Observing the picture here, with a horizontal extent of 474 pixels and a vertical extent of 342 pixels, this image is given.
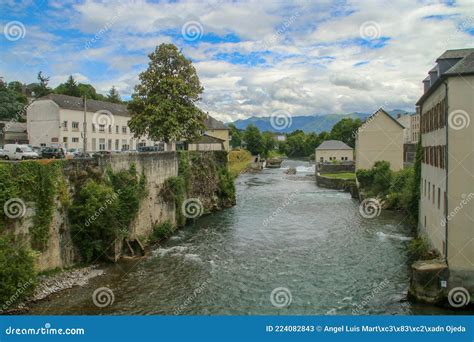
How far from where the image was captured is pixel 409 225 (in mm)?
38281

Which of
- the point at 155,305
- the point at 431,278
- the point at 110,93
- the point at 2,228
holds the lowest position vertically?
the point at 155,305

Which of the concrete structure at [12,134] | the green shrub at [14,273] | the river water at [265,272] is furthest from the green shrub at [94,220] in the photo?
the concrete structure at [12,134]

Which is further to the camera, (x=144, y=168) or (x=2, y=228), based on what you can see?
(x=144, y=168)

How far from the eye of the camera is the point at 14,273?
59.9ft

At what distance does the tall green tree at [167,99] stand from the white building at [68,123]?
10.4 m

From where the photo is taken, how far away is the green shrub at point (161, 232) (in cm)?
3271

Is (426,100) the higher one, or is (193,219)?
(426,100)

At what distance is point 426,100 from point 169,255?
1937cm

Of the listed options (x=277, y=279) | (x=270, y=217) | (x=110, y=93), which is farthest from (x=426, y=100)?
(x=110, y=93)

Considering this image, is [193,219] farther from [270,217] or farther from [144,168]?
[144,168]

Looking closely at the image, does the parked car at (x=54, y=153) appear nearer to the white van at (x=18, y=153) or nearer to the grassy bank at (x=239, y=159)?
the white van at (x=18, y=153)

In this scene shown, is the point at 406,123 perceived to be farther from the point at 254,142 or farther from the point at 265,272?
the point at 265,272

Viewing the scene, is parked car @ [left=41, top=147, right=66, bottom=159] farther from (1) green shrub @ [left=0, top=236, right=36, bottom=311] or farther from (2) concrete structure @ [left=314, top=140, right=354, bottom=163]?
(2) concrete structure @ [left=314, top=140, right=354, bottom=163]

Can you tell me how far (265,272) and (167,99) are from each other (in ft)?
81.8
